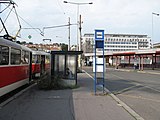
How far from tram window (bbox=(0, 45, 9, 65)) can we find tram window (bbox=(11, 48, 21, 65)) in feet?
4.01

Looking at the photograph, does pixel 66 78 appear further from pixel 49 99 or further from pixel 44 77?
pixel 49 99

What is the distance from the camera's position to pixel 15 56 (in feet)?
50.3

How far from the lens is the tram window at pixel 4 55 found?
39.5 ft

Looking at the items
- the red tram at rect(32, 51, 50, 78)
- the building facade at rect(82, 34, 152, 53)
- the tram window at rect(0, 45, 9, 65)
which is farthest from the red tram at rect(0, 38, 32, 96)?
the building facade at rect(82, 34, 152, 53)

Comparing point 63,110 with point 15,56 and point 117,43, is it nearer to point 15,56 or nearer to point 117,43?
point 15,56

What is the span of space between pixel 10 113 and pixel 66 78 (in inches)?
357

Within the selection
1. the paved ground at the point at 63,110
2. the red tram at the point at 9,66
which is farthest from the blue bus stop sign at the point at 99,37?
the red tram at the point at 9,66

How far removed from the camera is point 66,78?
62.0 feet

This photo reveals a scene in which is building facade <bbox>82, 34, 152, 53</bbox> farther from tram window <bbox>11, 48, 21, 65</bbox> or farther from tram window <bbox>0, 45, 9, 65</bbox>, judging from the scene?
tram window <bbox>0, 45, 9, 65</bbox>

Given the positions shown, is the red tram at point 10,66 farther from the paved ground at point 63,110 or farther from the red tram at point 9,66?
the paved ground at point 63,110

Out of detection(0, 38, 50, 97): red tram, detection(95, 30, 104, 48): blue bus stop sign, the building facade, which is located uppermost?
the building facade

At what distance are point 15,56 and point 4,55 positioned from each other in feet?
9.19

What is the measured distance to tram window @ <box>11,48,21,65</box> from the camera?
1437 cm

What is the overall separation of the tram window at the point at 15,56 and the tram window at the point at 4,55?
1223 millimetres
